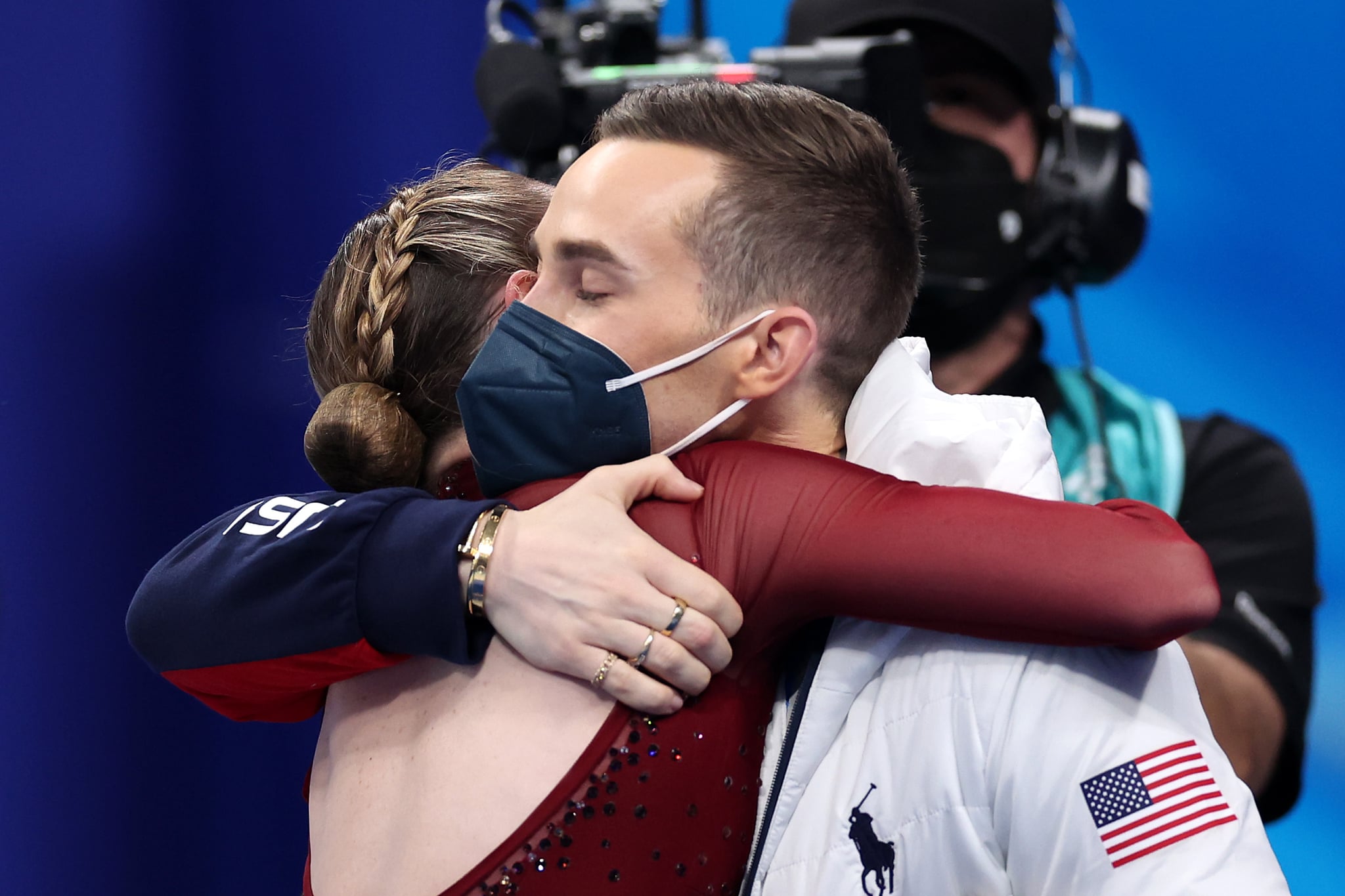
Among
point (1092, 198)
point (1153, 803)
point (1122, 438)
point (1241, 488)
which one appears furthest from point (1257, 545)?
point (1153, 803)

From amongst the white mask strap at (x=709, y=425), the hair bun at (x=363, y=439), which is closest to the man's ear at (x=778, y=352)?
the white mask strap at (x=709, y=425)

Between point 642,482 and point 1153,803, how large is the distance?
46 centimetres

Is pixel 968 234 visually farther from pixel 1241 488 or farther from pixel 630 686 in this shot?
pixel 630 686

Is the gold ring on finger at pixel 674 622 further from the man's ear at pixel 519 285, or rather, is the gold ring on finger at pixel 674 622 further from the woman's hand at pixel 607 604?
the man's ear at pixel 519 285

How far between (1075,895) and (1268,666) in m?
1.42

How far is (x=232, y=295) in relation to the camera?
2.32 meters

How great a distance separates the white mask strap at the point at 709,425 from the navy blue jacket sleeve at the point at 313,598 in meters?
0.20

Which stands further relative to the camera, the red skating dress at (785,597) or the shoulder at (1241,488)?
the shoulder at (1241,488)

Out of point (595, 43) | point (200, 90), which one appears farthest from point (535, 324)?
point (200, 90)

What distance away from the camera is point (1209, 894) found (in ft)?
2.83

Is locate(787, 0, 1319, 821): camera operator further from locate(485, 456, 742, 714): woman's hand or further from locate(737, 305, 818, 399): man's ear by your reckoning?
locate(485, 456, 742, 714): woman's hand

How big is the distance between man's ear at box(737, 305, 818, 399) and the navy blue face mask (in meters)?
0.02

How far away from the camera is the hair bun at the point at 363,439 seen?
1.22 m

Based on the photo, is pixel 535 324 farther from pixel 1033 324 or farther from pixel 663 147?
pixel 1033 324
